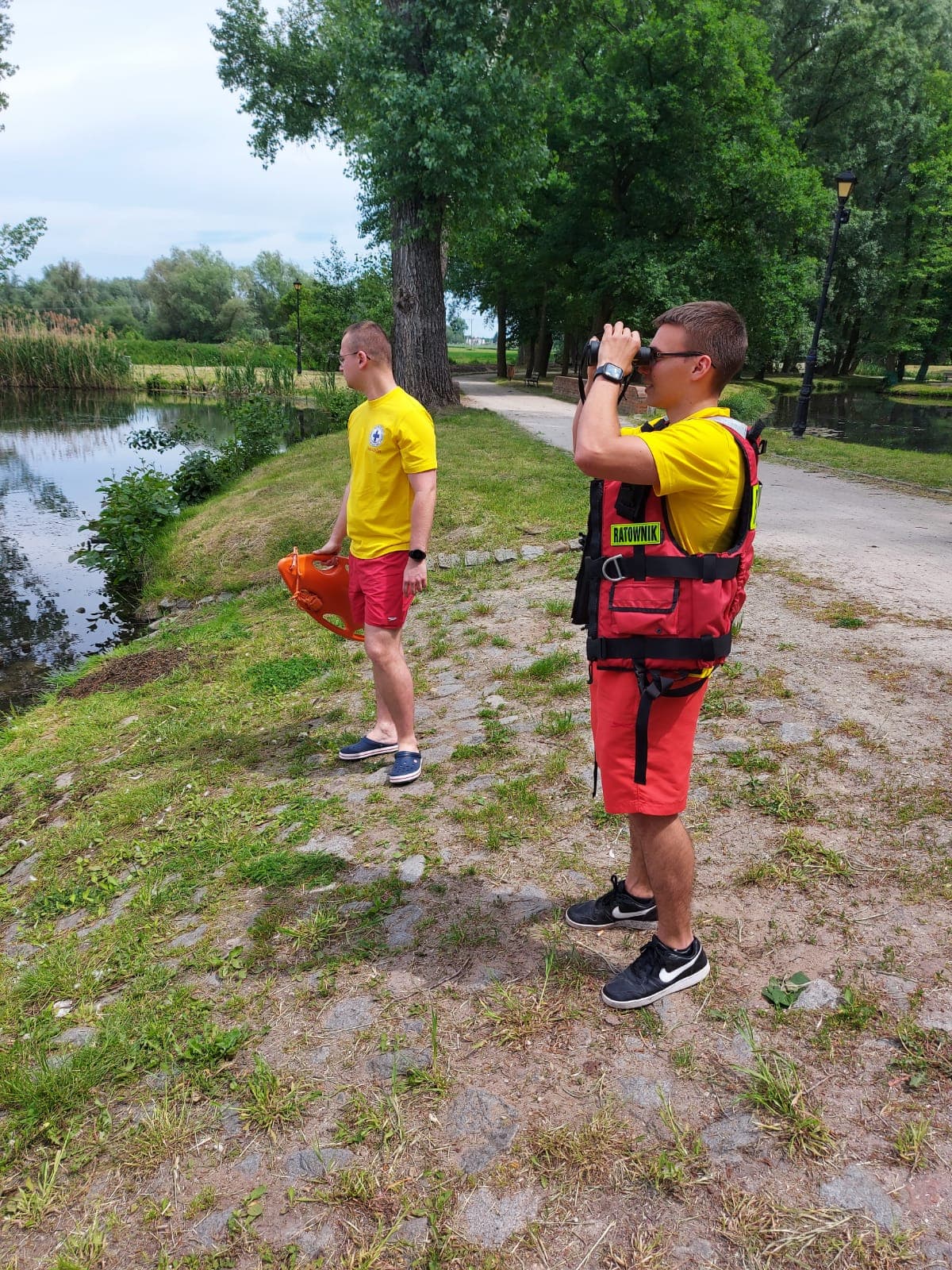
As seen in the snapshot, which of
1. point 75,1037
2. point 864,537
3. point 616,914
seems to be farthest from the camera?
point 864,537

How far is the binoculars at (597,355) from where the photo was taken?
7.91 ft

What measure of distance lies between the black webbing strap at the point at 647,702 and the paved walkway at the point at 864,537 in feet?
13.7

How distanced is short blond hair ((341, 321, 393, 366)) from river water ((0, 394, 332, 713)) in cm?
529

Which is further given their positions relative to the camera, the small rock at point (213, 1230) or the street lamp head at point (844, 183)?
the street lamp head at point (844, 183)

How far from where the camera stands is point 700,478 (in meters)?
2.25

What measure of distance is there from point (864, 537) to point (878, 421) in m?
19.7

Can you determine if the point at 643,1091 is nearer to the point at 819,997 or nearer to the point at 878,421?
the point at 819,997

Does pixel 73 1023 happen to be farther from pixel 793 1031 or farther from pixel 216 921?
pixel 793 1031

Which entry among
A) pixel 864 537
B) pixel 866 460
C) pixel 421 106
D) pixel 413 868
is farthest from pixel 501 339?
pixel 413 868

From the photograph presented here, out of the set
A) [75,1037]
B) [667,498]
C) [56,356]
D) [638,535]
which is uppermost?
[56,356]

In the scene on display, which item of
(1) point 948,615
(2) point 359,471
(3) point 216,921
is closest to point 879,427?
(1) point 948,615

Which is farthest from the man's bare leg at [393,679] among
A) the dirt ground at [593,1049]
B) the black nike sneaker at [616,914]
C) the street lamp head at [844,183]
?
the street lamp head at [844,183]

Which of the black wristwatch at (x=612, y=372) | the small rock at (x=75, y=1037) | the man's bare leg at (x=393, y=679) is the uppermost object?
the black wristwatch at (x=612, y=372)

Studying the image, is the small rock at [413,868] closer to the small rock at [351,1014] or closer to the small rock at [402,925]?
the small rock at [402,925]
